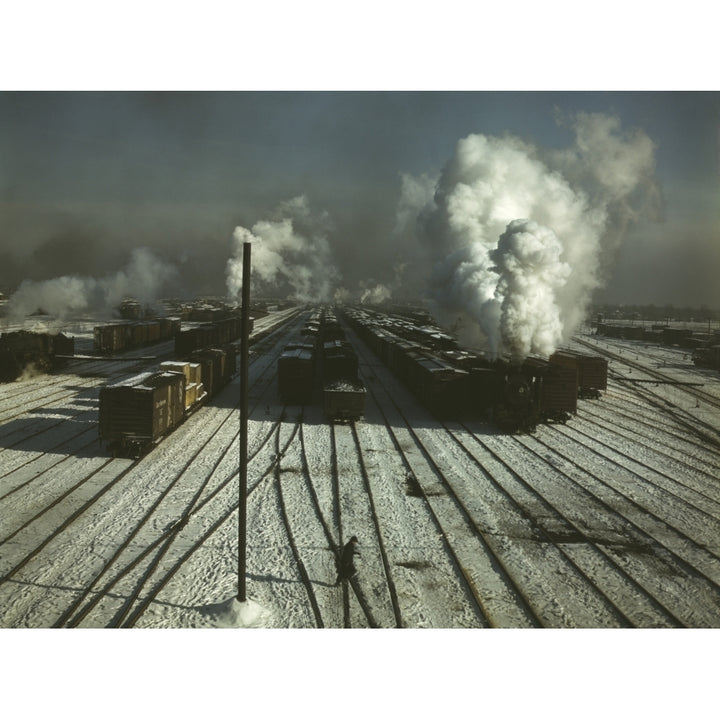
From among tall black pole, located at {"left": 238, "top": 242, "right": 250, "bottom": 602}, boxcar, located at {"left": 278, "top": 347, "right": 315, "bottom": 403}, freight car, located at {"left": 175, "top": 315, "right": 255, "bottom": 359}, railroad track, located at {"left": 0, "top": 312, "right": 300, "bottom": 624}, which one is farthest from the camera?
freight car, located at {"left": 175, "top": 315, "right": 255, "bottom": 359}

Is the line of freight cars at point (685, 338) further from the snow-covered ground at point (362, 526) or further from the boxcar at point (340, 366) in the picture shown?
the boxcar at point (340, 366)

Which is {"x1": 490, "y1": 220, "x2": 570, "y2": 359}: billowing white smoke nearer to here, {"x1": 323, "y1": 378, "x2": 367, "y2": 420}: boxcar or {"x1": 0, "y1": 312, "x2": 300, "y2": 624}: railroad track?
{"x1": 323, "y1": 378, "x2": 367, "y2": 420}: boxcar

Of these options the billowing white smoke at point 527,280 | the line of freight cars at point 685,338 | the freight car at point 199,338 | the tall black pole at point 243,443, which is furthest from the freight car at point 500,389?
the line of freight cars at point 685,338

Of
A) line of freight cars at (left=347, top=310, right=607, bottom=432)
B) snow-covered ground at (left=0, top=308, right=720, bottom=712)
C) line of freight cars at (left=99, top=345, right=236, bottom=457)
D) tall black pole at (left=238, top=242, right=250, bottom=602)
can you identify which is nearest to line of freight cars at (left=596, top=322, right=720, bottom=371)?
line of freight cars at (left=347, top=310, right=607, bottom=432)

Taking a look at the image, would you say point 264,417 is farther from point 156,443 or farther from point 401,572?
point 401,572

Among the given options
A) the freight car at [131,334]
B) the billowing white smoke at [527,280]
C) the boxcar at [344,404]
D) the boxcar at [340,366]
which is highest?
the billowing white smoke at [527,280]

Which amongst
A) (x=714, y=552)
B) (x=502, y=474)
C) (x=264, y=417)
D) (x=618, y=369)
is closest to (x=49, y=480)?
(x=264, y=417)

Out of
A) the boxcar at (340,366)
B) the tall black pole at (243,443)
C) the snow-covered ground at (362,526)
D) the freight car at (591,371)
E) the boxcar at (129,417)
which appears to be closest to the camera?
the tall black pole at (243,443)
